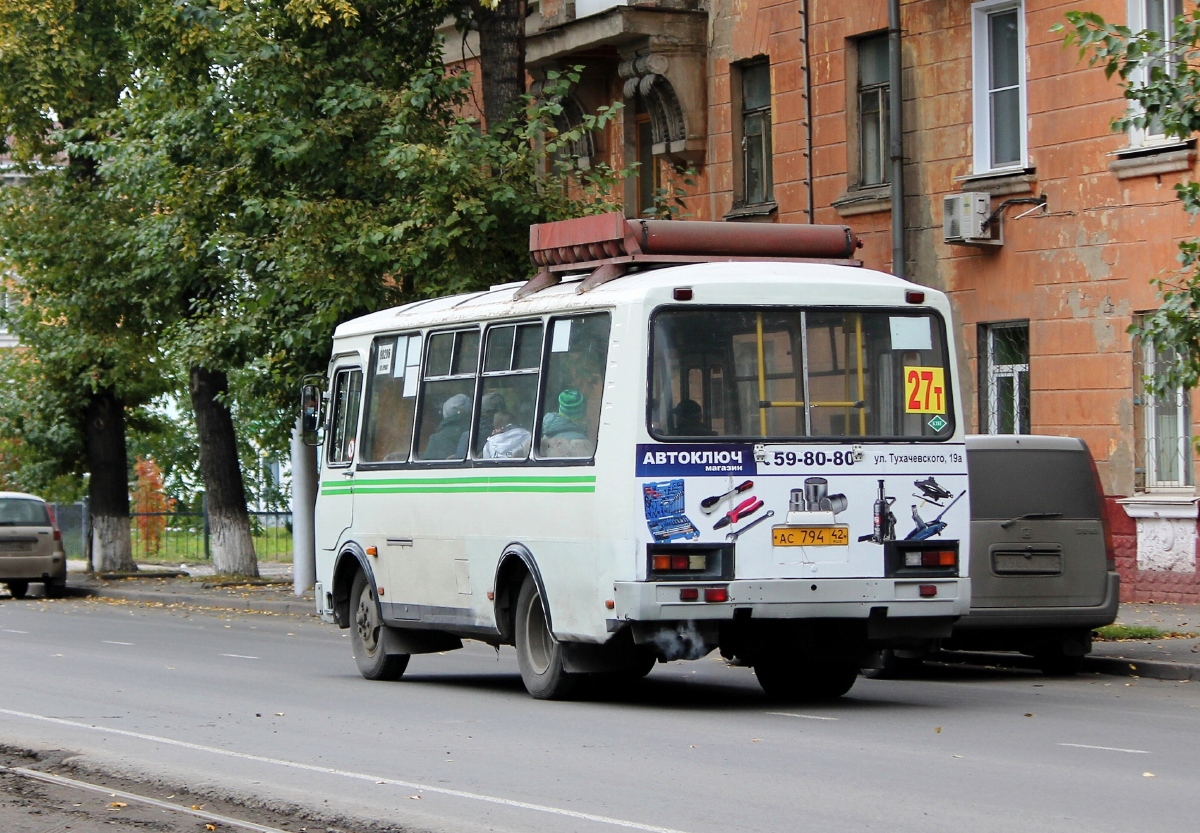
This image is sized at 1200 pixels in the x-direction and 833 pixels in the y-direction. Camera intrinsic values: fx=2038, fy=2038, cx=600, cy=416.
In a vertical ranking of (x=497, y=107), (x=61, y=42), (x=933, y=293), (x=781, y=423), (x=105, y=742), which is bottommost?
(x=105, y=742)

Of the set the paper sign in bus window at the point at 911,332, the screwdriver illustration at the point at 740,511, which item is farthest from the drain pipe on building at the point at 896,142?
the screwdriver illustration at the point at 740,511

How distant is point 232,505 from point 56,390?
4430mm

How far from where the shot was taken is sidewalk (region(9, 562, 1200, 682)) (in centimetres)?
1530

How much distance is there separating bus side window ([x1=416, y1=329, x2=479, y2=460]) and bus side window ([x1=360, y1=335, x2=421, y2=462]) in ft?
0.78

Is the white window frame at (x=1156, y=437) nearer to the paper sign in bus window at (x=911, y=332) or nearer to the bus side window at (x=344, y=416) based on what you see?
the paper sign in bus window at (x=911, y=332)

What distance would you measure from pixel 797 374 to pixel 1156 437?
33.1 feet

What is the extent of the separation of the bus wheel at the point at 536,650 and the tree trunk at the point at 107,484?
23.1 meters

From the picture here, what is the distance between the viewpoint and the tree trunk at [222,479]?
32.2 metres

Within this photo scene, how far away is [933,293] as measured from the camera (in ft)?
42.3

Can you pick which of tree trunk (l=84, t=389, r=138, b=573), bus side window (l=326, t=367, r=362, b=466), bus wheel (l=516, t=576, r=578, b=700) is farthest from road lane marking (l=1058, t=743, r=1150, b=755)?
tree trunk (l=84, t=389, r=138, b=573)

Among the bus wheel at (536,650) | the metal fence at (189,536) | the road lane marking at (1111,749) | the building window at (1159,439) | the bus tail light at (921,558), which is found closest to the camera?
the road lane marking at (1111,749)

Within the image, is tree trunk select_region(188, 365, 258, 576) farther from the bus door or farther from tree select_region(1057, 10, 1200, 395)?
tree select_region(1057, 10, 1200, 395)

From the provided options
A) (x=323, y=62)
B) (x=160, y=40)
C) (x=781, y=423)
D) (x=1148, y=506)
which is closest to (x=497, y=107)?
(x=323, y=62)

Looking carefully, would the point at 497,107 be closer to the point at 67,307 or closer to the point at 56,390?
the point at 67,307
